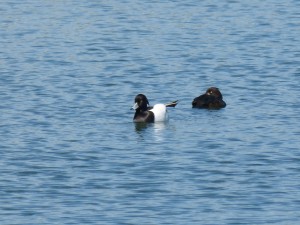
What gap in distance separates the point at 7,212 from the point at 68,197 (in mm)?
1308

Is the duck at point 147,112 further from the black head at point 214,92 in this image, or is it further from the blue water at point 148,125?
the black head at point 214,92

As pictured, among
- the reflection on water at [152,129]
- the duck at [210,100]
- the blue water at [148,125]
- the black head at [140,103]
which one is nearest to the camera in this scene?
the blue water at [148,125]

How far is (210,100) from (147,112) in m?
1.74

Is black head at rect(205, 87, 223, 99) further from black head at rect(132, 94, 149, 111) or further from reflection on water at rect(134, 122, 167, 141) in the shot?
reflection on water at rect(134, 122, 167, 141)

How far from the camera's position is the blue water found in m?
21.3

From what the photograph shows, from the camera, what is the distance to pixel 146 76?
34.3 meters

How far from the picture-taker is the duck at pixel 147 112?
2852 cm

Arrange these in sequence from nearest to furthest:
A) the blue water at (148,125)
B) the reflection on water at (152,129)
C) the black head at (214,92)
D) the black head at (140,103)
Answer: the blue water at (148,125) < the reflection on water at (152,129) < the black head at (140,103) < the black head at (214,92)

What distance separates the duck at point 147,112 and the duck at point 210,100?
1202 mm

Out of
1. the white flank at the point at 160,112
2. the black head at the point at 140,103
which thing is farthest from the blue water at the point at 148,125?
the black head at the point at 140,103

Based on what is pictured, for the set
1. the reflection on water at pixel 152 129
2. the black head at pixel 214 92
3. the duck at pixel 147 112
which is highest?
the black head at pixel 214 92

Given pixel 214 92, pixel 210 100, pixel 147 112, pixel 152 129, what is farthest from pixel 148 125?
pixel 214 92

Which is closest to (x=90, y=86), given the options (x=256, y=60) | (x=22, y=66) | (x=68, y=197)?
(x=22, y=66)

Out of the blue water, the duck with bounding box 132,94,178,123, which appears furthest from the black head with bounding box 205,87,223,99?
the duck with bounding box 132,94,178,123
